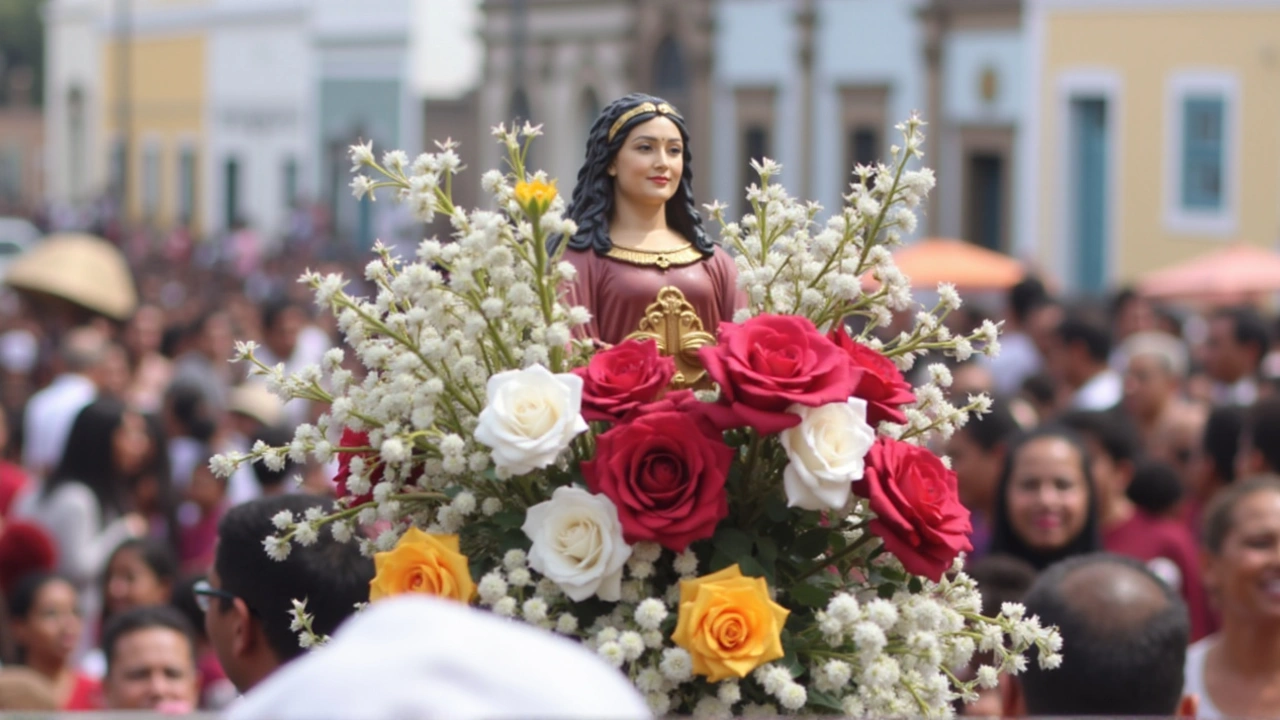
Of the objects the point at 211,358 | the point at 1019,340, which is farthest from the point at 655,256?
the point at 211,358

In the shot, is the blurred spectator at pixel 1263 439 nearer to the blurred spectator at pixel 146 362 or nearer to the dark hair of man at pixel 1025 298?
the blurred spectator at pixel 146 362

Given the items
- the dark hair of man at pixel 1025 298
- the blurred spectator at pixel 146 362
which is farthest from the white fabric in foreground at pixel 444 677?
the dark hair of man at pixel 1025 298

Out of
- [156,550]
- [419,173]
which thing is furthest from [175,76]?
[419,173]

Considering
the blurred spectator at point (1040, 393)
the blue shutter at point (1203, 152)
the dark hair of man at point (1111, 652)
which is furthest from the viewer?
the blue shutter at point (1203, 152)

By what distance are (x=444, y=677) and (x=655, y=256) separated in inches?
61.1

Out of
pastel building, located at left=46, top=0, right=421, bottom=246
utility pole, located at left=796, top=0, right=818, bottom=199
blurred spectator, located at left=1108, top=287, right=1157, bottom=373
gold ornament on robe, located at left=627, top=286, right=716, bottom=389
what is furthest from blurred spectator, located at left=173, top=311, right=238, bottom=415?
pastel building, located at left=46, top=0, right=421, bottom=246

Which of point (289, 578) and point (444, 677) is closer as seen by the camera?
point (444, 677)

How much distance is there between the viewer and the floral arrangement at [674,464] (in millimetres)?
2289

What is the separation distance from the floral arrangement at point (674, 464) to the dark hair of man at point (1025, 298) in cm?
920

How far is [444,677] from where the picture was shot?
1283 mm

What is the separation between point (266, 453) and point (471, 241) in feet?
1.15

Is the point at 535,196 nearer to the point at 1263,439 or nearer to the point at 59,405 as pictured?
the point at 1263,439

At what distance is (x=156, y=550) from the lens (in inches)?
228

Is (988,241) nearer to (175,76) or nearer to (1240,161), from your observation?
(1240,161)
